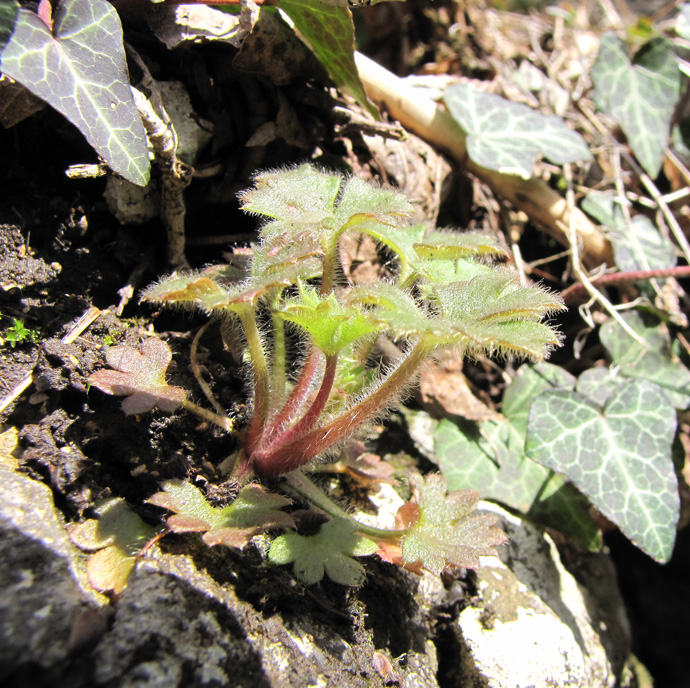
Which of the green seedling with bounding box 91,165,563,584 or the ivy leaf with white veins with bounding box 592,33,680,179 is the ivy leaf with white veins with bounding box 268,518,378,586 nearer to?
the green seedling with bounding box 91,165,563,584

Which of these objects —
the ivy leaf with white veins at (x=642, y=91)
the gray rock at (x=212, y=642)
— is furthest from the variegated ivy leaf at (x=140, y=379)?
the ivy leaf with white veins at (x=642, y=91)

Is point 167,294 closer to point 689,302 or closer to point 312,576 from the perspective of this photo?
point 312,576

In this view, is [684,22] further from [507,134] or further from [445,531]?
[445,531]

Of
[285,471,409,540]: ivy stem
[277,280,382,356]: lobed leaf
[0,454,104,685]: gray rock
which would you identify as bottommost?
[285,471,409,540]: ivy stem

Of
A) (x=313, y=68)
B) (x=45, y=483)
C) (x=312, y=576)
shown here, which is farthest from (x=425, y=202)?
(x=45, y=483)

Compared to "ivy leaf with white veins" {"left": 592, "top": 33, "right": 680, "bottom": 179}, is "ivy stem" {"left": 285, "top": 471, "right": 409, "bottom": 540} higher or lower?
lower

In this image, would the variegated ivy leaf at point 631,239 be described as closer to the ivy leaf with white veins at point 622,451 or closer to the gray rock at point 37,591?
the ivy leaf with white veins at point 622,451

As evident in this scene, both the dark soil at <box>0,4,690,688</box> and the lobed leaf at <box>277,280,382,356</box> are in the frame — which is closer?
the lobed leaf at <box>277,280,382,356</box>

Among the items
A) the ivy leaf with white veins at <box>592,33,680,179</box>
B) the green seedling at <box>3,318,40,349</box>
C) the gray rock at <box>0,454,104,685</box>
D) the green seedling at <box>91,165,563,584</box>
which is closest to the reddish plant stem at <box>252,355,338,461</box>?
the green seedling at <box>91,165,563,584</box>
